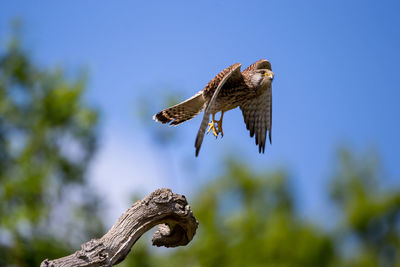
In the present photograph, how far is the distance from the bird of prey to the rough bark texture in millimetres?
854

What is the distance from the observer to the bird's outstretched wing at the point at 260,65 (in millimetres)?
4643

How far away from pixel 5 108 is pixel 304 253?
10912 millimetres

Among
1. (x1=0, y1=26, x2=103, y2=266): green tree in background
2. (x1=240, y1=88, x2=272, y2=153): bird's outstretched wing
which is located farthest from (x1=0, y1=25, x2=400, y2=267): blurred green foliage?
(x1=240, y1=88, x2=272, y2=153): bird's outstretched wing

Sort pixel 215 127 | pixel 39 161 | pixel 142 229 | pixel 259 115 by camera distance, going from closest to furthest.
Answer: pixel 142 229, pixel 215 127, pixel 259 115, pixel 39 161

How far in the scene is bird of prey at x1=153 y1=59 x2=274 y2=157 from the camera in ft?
13.8

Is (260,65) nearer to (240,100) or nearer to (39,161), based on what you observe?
(240,100)

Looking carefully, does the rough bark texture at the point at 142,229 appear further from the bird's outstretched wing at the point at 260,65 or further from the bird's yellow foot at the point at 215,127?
the bird's outstretched wing at the point at 260,65

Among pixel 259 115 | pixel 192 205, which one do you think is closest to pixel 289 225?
pixel 192 205

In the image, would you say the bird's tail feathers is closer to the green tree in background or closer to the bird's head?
the bird's head

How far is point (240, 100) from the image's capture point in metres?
4.50

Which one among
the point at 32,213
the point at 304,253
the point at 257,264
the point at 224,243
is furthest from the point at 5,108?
Answer: the point at 304,253

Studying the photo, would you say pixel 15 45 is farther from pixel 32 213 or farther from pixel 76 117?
pixel 32 213

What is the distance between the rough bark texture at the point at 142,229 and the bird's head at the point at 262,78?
1.42 meters

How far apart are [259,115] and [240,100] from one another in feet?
1.30
